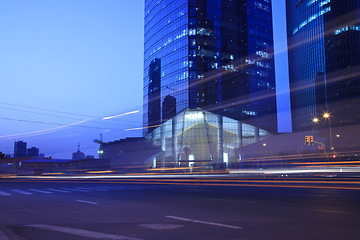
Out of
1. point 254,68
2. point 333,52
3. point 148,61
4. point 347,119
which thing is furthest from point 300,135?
point 333,52

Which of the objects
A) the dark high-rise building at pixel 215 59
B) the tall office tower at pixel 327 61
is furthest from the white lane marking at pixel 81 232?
the tall office tower at pixel 327 61

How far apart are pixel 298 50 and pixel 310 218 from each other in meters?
168

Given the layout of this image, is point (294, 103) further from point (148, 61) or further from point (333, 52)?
point (148, 61)

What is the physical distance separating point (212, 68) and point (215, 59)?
97.5 inches

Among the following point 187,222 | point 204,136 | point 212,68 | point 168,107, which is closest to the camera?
point 187,222

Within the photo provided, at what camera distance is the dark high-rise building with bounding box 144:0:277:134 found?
78.6 m

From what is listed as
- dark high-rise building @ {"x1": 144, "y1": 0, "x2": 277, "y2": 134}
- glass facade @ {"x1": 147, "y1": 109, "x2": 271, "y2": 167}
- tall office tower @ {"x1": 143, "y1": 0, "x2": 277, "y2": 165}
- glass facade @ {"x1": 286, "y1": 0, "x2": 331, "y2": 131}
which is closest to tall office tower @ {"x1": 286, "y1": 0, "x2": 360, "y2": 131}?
glass facade @ {"x1": 286, "y1": 0, "x2": 331, "y2": 131}

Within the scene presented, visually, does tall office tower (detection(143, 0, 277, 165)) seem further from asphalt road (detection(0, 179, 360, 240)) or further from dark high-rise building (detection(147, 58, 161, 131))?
asphalt road (detection(0, 179, 360, 240))

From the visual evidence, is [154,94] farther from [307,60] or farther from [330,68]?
[307,60]

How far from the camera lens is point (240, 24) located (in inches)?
3374

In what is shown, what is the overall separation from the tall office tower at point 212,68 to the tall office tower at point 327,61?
1825 inches

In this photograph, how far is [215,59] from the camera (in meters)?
79.6

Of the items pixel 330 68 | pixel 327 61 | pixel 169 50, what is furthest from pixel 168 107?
pixel 327 61

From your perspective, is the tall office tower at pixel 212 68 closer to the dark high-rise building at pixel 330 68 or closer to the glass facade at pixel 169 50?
the glass facade at pixel 169 50
